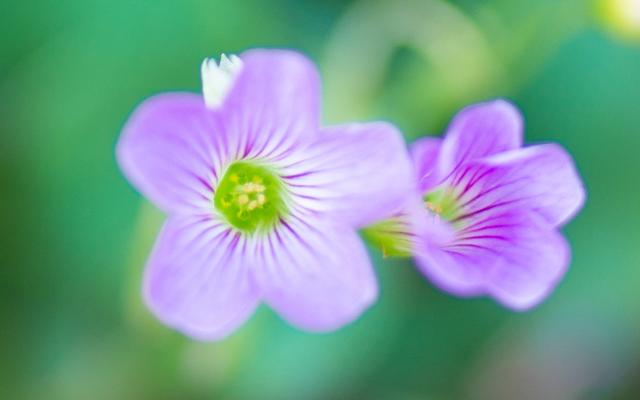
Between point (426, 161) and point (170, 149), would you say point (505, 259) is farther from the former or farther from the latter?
point (170, 149)

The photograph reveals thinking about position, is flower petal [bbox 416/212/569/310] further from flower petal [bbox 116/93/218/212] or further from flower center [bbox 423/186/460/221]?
flower petal [bbox 116/93/218/212]

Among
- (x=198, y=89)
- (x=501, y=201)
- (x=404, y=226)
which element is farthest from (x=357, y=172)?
(x=198, y=89)

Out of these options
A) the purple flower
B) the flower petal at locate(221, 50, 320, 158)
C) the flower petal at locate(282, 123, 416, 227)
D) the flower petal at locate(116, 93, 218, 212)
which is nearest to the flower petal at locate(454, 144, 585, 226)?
the purple flower

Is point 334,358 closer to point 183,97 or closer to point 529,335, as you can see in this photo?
point 529,335

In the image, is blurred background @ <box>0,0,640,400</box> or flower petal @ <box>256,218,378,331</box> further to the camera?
blurred background @ <box>0,0,640,400</box>

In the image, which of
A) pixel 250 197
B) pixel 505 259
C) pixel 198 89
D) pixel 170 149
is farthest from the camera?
pixel 198 89

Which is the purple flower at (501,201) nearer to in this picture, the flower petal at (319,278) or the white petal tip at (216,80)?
the flower petal at (319,278)
